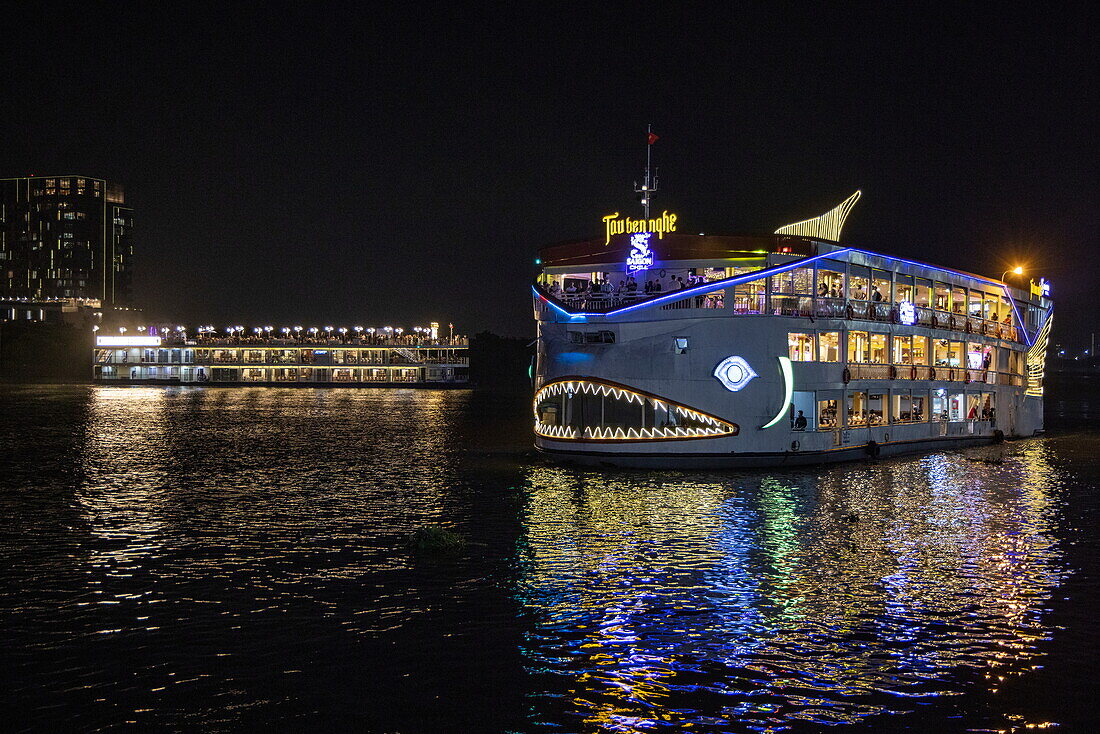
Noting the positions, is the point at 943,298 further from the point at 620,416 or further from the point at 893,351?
the point at 620,416

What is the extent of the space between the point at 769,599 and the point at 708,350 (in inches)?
795

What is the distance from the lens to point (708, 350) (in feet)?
134

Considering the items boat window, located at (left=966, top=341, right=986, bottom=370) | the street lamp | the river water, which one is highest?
the street lamp

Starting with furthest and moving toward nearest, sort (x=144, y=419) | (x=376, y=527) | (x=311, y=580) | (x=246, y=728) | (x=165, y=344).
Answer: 1. (x=165, y=344)
2. (x=144, y=419)
3. (x=376, y=527)
4. (x=311, y=580)
5. (x=246, y=728)

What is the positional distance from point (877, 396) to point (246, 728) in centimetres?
4409

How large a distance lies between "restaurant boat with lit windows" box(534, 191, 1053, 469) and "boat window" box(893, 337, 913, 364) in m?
4.62

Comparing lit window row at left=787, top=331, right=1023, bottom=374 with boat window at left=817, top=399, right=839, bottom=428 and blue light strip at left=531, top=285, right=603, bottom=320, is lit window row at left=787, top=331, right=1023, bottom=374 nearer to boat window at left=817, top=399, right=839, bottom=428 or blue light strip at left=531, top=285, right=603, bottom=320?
boat window at left=817, top=399, right=839, bottom=428

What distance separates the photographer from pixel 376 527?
30484 millimetres

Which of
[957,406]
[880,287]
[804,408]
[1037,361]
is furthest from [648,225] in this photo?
[1037,361]

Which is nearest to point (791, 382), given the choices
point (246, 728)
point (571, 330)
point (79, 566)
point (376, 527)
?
point (571, 330)

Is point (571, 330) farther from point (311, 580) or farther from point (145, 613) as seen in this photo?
point (145, 613)

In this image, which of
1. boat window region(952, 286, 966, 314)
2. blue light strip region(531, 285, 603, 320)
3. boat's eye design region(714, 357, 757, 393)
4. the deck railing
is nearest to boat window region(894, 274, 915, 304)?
the deck railing

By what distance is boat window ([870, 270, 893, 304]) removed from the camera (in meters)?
50.3

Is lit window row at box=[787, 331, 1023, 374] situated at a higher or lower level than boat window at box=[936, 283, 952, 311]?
lower
